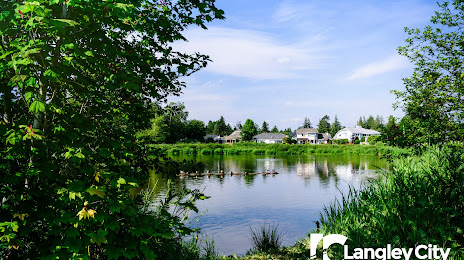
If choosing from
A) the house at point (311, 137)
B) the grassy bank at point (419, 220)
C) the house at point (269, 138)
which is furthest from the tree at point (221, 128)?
the grassy bank at point (419, 220)

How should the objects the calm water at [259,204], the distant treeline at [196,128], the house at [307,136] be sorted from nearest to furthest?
the calm water at [259,204], the distant treeline at [196,128], the house at [307,136]

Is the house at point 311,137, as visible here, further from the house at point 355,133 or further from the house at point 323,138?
the house at point 355,133

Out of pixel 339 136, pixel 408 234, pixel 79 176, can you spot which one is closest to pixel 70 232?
pixel 79 176

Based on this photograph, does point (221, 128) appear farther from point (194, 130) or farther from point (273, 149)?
point (273, 149)

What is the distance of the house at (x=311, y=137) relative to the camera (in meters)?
122

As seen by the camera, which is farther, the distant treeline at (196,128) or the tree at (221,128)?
the tree at (221,128)

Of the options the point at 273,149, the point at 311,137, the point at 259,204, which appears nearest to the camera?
the point at 259,204

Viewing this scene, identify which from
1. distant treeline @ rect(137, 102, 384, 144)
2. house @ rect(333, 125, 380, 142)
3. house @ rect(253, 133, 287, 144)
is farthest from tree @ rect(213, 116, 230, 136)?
house @ rect(333, 125, 380, 142)

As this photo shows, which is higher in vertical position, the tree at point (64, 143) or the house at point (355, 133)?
the house at point (355, 133)

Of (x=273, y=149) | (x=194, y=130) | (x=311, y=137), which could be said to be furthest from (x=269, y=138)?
(x=273, y=149)

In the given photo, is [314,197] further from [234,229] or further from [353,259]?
[353,259]

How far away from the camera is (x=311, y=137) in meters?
122

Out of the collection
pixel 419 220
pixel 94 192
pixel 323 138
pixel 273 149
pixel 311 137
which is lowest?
pixel 273 149

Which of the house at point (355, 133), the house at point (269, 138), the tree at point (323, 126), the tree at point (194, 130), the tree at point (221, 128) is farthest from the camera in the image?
the tree at point (323, 126)
